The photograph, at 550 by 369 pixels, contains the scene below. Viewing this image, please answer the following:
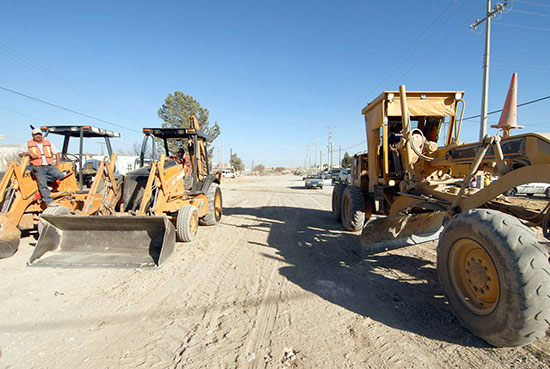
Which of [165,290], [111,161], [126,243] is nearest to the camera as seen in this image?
[165,290]

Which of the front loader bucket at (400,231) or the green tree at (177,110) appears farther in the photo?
the green tree at (177,110)

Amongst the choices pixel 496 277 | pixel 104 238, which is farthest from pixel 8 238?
pixel 496 277

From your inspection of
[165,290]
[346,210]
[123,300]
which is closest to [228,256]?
[165,290]

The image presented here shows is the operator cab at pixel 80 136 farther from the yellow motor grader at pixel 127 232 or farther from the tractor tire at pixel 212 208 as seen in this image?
the tractor tire at pixel 212 208

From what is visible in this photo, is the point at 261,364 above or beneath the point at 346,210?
beneath

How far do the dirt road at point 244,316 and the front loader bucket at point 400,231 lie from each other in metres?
0.24

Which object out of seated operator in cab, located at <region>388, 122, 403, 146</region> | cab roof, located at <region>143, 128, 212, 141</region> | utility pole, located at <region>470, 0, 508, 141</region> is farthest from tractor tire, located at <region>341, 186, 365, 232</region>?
utility pole, located at <region>470, 0, 508, 141</region>

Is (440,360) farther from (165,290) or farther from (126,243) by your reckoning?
(126,243)

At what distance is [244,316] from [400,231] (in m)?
3.20

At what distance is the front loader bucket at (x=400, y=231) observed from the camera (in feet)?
15.7

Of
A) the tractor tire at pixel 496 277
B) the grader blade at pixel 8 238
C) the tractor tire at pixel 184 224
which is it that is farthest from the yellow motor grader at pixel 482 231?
the grader blade at pixel 8 238

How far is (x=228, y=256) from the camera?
16.5ft

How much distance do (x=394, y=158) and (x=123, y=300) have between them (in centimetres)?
560

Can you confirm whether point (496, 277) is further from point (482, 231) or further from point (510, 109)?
point (510, 109)
